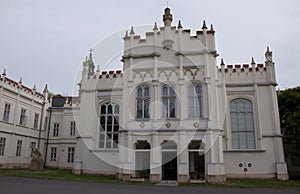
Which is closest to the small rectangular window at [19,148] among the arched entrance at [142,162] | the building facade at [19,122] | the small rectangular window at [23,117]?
the building facade at [19,122]

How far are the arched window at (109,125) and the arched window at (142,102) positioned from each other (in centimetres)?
456

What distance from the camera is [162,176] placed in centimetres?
1792

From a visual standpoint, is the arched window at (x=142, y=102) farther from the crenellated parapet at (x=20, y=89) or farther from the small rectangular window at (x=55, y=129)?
the small rectangular window at (x=55, y=129)

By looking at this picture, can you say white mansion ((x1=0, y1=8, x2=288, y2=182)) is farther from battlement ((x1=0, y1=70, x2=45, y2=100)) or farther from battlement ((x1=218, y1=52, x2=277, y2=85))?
battlement ((x1=0, y1=70, x2=45, y2=100))

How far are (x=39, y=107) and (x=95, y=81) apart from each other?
13231 millimetres

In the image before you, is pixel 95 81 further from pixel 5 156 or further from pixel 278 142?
pixel 278 142

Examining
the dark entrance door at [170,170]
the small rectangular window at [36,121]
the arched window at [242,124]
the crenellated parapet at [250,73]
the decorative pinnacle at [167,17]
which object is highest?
the decorative pinnacle at [167,17]

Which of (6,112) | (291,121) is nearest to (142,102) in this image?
(291,121)

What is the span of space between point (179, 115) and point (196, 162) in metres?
3.87

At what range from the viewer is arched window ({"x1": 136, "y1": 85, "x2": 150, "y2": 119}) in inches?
720

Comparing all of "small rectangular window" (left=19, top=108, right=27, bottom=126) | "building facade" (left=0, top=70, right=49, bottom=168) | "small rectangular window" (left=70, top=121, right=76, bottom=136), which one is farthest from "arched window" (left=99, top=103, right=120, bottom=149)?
"small rectangular window" (left=19, top=108, right=27, bottom=126)

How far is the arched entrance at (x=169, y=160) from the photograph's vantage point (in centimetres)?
1727

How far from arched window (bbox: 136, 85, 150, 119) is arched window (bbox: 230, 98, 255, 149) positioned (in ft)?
23.4

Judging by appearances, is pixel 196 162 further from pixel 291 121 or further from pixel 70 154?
pixel 70 154
